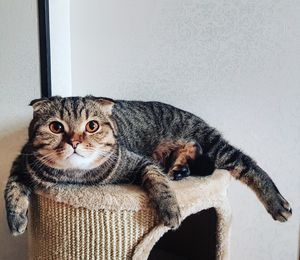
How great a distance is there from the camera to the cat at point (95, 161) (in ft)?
2.93

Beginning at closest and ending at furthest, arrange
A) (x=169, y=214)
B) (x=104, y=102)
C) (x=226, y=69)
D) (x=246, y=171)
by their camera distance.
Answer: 1. (x=169, y=214)
2. (x=104, y=102)
3. (x=246, y=171)
4. (x=226, y=69)

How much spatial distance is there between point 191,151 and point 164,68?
355 mm

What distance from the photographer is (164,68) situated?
1.35 metres

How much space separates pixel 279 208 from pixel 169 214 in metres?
0.36

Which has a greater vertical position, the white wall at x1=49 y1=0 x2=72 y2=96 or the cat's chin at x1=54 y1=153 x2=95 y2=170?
the white wall at x1=49 y1=0 x2=72 y2=96

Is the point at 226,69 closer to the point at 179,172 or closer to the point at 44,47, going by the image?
the point at 179,172

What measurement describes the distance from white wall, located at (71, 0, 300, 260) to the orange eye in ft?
1.58

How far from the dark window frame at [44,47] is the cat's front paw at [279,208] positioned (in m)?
0.80

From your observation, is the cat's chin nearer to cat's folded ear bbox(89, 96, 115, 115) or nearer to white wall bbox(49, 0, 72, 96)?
cat's folded ear bbox(89, 96, 115, 115)

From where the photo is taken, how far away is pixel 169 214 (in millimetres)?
870

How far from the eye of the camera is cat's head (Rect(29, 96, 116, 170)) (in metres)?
0.89

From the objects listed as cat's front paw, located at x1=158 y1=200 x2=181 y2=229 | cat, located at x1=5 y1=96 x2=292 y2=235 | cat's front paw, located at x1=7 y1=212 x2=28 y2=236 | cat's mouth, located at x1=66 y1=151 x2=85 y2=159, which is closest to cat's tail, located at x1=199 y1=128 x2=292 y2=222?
cat, located at x1=5 y1=96 x2=292 y2=235

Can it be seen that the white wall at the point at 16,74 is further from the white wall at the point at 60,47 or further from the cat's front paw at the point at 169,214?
the cat's front paw at the point at 169,214

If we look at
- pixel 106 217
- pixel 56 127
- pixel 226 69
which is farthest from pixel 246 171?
pixel 56 127
